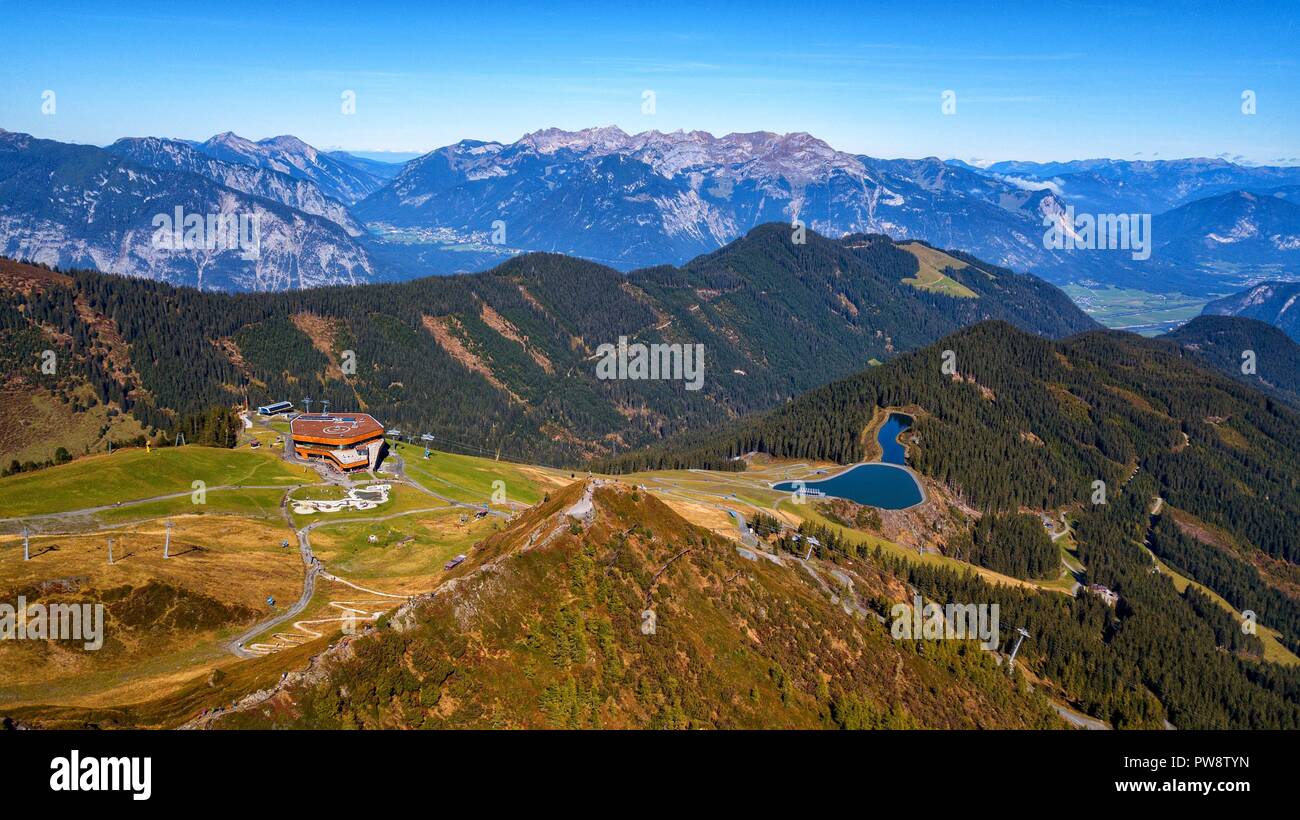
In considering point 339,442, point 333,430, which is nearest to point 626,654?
point 339,442

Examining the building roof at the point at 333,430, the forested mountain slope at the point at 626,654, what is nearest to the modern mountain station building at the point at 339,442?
the building roof at the point at 333,430

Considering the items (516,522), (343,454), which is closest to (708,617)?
(516,522)

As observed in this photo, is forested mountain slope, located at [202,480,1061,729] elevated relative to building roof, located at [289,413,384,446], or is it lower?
lower

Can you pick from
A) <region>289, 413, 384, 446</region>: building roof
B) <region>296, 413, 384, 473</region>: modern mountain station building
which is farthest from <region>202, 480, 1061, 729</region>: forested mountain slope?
<region>289, 413, 384, 446</region>: building roof

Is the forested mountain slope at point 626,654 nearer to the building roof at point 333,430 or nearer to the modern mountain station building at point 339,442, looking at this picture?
the modern mountain station building at point 339,442

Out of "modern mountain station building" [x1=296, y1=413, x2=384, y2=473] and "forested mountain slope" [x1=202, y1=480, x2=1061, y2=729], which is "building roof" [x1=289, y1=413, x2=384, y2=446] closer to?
"modern mountain station building" [x1=296, y1=413, x2=384, y2=473]

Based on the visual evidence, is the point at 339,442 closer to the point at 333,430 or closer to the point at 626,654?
the point at 333,430
